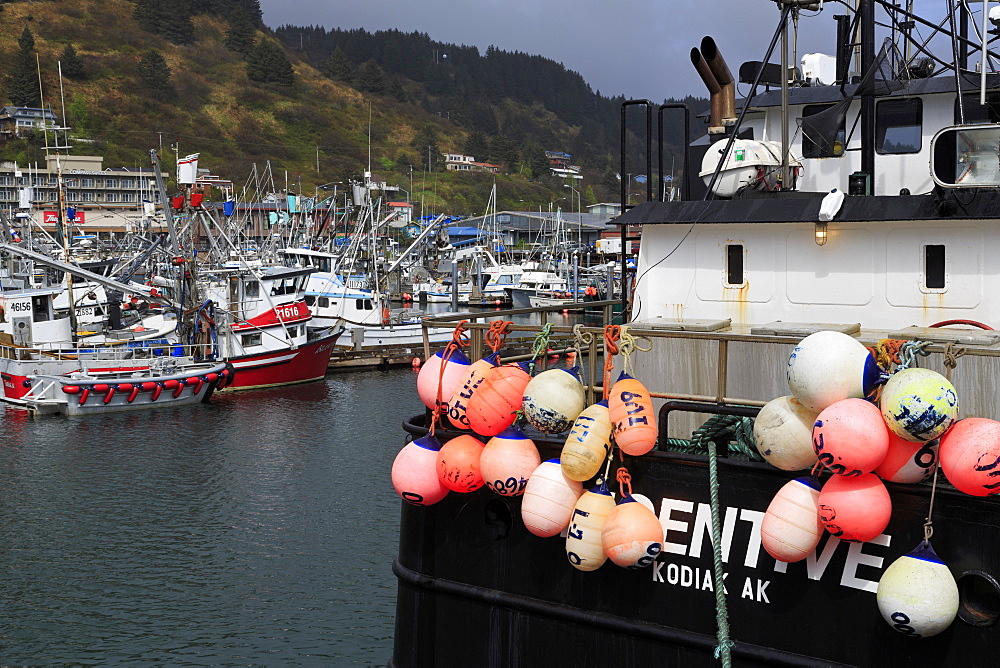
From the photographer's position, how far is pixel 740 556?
721 centimetres

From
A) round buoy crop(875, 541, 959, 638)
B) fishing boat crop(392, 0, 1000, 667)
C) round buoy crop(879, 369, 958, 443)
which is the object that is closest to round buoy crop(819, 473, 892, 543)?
fishing boat crop(392, 0, 1000, 667)

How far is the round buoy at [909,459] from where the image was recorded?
6340 millimetres

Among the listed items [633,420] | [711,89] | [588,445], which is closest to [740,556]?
[633,420]

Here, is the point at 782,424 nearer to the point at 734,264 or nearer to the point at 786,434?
the point at 786,434

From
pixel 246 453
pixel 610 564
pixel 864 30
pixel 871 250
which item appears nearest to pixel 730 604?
pixel 610 564

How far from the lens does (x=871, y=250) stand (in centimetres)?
957

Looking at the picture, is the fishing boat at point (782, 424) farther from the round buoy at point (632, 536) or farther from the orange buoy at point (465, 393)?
the orange buoy at point (465, 393)

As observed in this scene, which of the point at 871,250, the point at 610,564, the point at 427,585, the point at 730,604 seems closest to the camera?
the point at 730,604

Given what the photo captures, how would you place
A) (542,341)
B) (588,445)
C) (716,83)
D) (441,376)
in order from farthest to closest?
(716,83) → (441,376) → (542,341) → (588,445)

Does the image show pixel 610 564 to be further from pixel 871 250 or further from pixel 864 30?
pixel 864 30

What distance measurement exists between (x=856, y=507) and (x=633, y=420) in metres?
1.70

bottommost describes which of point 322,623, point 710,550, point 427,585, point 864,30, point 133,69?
point 322,623

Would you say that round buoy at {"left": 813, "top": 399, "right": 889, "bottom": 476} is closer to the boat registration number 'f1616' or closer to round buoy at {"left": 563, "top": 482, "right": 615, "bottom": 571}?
the boat registration number 'f1616'

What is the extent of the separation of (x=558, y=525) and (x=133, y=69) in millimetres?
192538
